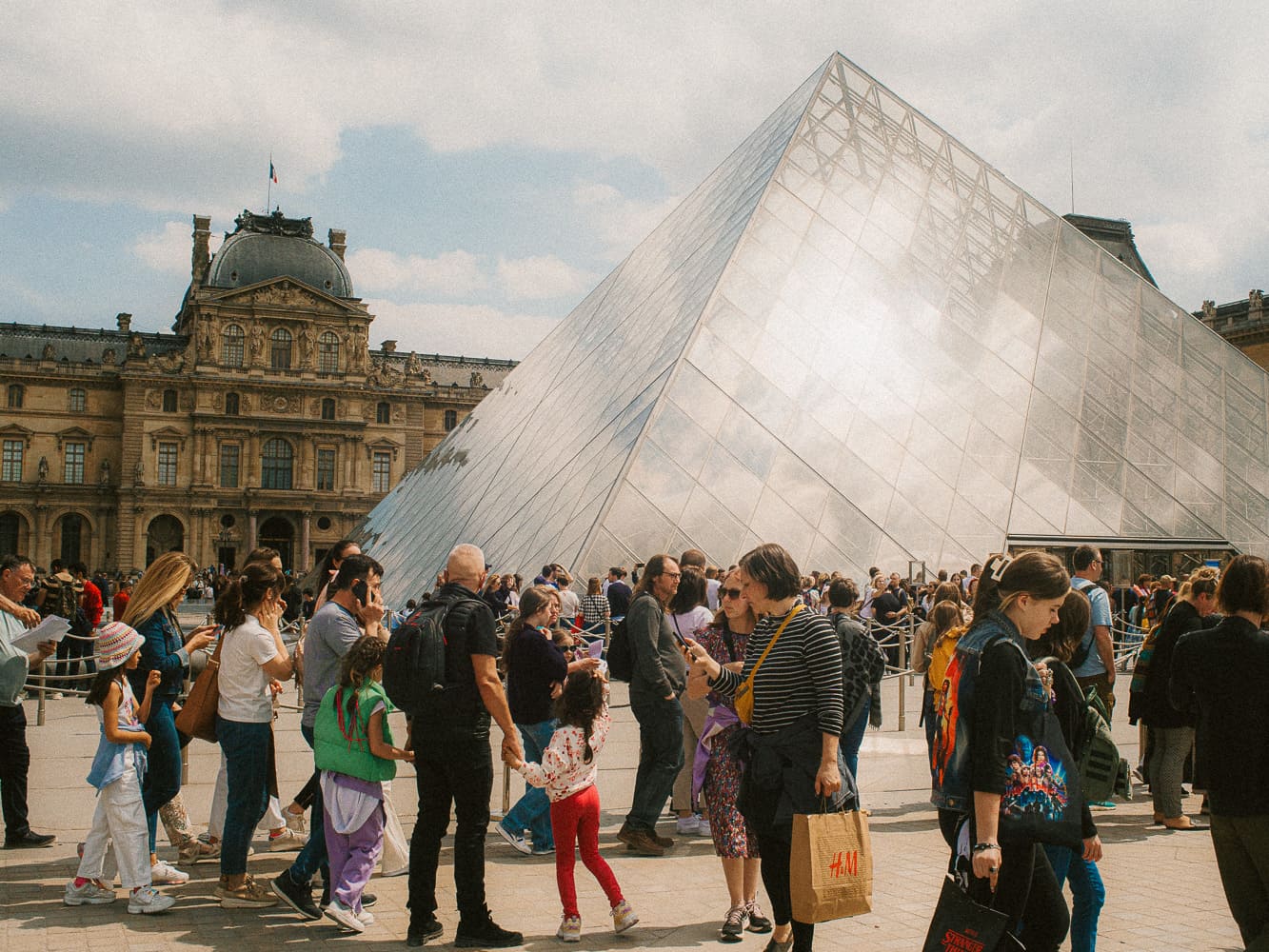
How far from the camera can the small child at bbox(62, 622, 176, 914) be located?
482cm

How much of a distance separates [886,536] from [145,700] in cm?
1161

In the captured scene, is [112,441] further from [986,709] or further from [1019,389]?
[986,709]

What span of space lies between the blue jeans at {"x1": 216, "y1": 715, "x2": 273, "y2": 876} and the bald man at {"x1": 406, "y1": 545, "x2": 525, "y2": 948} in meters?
0.82

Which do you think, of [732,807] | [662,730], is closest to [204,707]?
[662,730]

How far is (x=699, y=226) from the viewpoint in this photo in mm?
21844

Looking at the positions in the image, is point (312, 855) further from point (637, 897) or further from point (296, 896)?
point (637, 897)

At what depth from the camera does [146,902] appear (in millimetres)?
4762

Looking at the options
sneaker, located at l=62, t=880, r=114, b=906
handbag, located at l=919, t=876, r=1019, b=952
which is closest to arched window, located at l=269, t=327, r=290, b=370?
sneaker, located at l=62, t=880, r=114, b=906

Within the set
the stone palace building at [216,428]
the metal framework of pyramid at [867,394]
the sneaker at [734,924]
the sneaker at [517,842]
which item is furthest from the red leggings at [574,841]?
the stone palace building at [216,428]

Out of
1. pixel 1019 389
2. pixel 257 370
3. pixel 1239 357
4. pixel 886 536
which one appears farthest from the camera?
pixel 257 370

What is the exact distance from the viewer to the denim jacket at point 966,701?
10.4 ft

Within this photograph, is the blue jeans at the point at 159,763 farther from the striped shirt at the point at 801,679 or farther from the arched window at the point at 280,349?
the arched window at the point at 280,349

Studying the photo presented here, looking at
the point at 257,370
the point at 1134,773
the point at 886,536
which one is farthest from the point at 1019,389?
the point at 257,370

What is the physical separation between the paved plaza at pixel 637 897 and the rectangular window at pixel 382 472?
6376 centimetres
